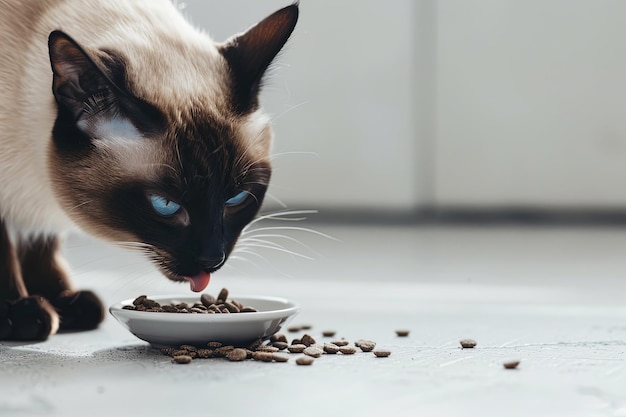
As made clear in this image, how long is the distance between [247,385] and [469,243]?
86.6 inches

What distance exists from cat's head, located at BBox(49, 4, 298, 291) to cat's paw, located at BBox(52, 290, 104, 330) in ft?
0.95

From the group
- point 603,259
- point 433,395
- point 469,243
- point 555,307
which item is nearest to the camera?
point 433,395

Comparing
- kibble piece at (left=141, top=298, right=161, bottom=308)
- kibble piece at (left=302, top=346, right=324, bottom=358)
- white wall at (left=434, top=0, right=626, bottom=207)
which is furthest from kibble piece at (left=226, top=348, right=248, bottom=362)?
white wall at (left=434, top=0, right=626, bottom=207)

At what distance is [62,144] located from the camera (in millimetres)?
1495

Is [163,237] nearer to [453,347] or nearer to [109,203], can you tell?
[109,203]

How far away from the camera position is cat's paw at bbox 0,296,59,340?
1634mm

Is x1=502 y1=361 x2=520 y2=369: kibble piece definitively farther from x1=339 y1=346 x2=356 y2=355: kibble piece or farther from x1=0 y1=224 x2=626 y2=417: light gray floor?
x1=339 y1=346 x2=356 y2=355: kibble piece

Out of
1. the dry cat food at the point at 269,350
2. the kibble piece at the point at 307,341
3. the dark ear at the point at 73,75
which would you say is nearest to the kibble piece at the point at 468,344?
the dry cat food at the point at 269,350

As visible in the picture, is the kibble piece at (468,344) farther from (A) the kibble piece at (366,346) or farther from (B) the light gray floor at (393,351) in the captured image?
(A) the kibble piece at (366,346)

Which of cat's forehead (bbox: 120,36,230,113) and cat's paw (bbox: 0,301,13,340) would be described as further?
cat's paw (bbox: 0,301,13,340)

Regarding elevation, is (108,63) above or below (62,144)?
above

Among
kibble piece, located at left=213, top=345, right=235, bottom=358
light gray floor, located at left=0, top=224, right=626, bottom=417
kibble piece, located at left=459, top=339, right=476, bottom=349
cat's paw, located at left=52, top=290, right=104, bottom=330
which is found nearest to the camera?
light gray floor, located at left=0, top=224, right=626, bottom=417

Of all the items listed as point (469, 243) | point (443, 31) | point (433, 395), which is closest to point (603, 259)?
point (469, 243)

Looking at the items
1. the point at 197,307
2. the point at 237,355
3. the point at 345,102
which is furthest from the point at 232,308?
the point at 345,102
